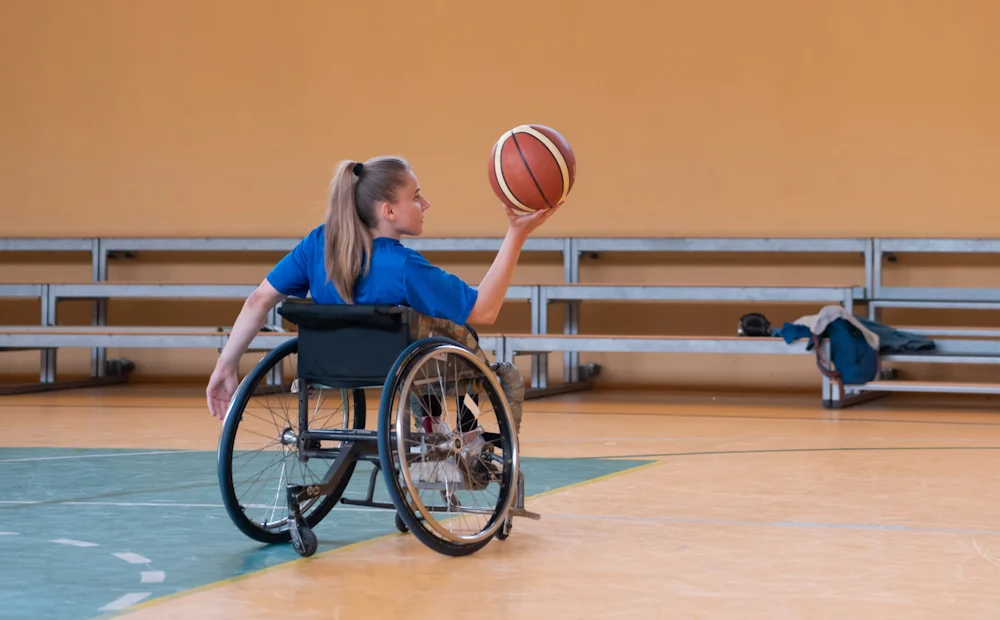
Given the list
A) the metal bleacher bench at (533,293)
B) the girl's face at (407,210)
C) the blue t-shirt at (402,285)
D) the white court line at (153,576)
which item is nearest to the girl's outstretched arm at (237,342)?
the blue t-shirt at (402,285)

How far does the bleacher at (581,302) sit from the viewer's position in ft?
18.3

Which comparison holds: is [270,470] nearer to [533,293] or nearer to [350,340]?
[350,340]

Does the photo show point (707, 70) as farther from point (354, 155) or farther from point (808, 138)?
point (354, 155)

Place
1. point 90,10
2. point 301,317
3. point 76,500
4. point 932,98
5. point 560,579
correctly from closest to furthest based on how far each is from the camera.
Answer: point 560,579 < point 301,317 < point 76,500 < point 932,98 < point 90,10

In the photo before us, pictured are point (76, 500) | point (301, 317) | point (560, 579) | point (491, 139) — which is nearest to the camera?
point (560, 579)

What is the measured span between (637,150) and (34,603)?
5212 millimetres

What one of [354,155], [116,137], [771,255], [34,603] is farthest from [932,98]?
[34,603]

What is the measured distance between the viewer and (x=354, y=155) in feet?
22.8

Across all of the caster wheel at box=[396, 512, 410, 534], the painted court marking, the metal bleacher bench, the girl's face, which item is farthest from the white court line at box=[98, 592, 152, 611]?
the metal bleacher bench

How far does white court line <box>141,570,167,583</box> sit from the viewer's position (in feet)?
6.57

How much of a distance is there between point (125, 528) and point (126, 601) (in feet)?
2.14

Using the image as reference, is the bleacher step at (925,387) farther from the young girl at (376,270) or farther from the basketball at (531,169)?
the young girl at (376,270)

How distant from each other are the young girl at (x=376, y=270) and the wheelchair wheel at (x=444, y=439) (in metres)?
0.08

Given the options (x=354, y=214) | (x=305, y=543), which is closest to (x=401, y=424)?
(x=305, y=543)
